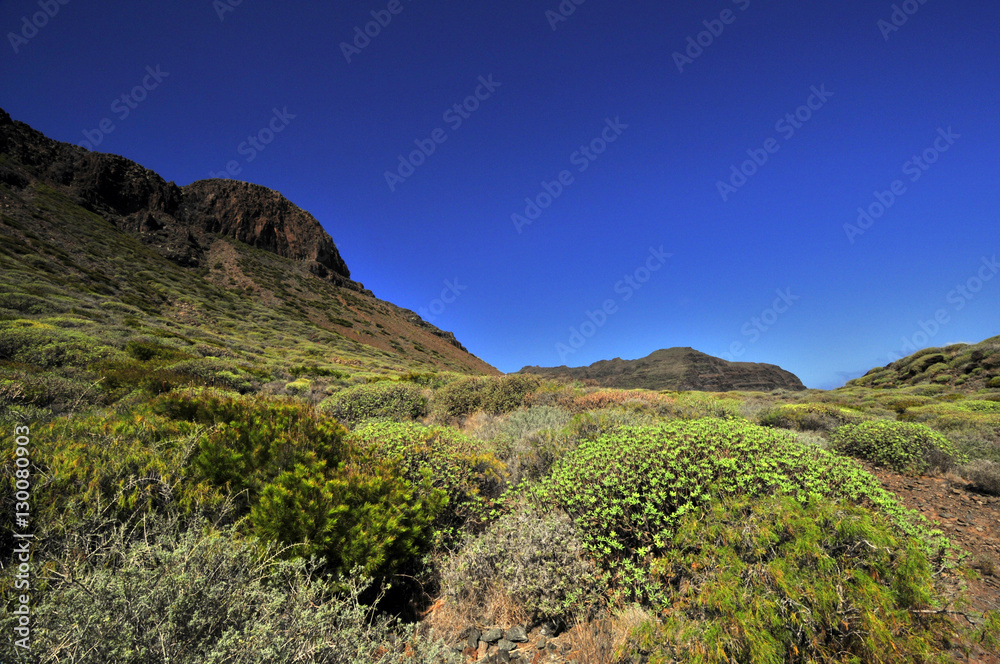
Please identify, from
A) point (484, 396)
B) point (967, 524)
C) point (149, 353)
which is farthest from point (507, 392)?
point (149, 353)

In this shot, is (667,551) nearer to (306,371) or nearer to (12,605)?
(12,605)

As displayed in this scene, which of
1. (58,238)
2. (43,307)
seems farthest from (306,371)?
(58,238)

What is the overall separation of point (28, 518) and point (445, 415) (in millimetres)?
8123

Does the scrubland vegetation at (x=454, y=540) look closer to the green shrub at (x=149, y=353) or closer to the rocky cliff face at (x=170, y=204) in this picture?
the green shrub at (x=149, y=353)

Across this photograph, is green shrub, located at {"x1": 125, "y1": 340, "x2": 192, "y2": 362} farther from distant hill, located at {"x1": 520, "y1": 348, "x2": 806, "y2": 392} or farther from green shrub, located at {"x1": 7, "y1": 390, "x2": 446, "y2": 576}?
distant hill, located at {"x1": 520, "y1": 348, "x2": 806, "y2": 392}

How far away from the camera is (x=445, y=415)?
10.3m

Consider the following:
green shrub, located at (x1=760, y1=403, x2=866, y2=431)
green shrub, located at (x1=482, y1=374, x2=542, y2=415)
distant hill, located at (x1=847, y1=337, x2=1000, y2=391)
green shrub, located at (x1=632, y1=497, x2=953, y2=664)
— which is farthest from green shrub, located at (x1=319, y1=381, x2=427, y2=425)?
distant hill, located at (x1=847, y1=337, x2=1000, y2=391)

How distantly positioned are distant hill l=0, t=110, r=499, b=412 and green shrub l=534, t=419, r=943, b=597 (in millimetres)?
9606

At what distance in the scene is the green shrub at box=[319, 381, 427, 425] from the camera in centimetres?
1028

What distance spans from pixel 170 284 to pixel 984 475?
196ft

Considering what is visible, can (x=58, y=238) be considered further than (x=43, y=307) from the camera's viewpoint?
Yes

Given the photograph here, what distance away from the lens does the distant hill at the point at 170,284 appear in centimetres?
1426

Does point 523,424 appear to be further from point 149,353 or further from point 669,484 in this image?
point 149,353

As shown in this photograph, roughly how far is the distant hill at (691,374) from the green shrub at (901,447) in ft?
192
